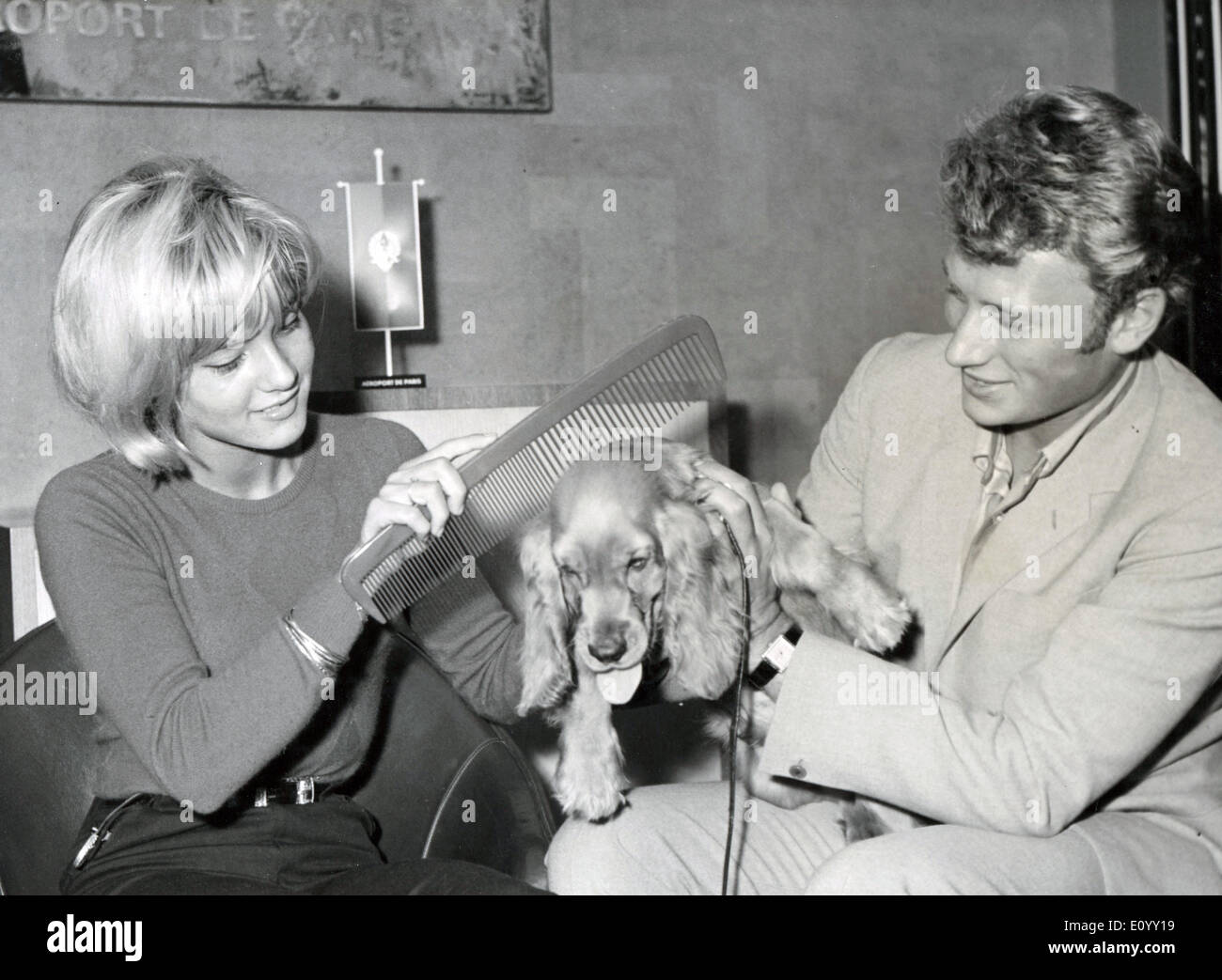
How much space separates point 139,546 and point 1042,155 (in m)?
1.10

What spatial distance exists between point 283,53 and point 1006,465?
172cm

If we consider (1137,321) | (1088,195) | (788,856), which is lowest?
(788,856)

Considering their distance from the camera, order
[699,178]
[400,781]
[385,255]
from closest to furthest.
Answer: [400,781] < [385,255] < [699,178]

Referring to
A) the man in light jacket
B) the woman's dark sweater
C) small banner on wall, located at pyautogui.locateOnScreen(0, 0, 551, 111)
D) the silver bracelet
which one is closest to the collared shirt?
the man in light jacket

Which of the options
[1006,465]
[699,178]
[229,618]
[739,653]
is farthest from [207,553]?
[699,178]

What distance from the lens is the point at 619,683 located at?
1.39 m

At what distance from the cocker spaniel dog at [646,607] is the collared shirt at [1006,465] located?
0.46 feet

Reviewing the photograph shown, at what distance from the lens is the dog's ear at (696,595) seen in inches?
52.0

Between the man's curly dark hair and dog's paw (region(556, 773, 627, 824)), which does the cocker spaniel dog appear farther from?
the man's curly dark hair

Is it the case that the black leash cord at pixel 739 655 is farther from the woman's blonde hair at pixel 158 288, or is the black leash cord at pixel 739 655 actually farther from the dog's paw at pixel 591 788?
the woman's blonde hair at pixel 158 288

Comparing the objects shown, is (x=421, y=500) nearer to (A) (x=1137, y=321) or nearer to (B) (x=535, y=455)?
Answer: (B) (x=535, y=455)

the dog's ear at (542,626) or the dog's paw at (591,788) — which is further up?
the dog's ear at (542,626)

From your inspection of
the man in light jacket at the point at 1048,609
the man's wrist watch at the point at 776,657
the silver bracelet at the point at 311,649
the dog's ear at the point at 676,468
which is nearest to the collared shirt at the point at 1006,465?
the man in light jacket at the point at 1048,609
